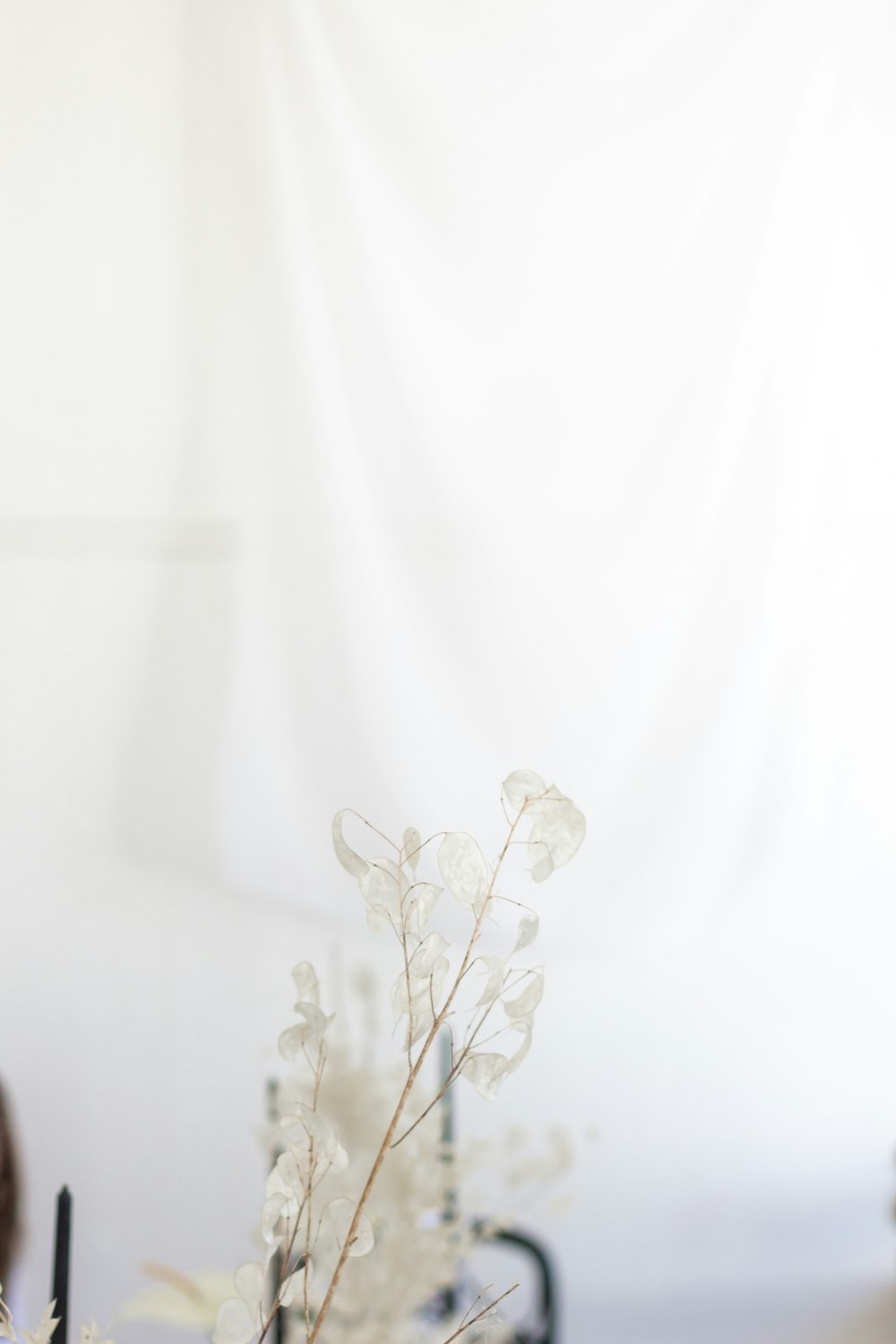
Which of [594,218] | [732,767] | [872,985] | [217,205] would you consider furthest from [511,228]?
[872,985]

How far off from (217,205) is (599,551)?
720mm

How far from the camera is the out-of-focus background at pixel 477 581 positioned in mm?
1639

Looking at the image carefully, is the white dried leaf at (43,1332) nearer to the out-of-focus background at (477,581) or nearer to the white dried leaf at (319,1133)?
the white dried leaf at (319,1133)

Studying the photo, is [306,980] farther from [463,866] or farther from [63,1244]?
[63,1244]

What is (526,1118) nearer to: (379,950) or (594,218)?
(379,950)

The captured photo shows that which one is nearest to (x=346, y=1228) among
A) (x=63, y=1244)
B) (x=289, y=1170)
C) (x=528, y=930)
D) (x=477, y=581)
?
(x=289, y=1170)

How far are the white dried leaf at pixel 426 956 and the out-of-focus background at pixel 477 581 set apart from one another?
3.99 ft

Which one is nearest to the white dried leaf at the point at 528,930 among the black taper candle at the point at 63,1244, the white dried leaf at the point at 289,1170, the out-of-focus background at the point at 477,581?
the white dried leaf at the point at 289,1170

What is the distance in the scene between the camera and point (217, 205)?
172cm

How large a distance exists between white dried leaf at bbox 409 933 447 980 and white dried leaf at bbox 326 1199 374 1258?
9 centimetres

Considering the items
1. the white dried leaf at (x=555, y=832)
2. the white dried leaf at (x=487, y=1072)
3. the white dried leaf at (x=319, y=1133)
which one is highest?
the white dried leaf at (x=555, y=832)

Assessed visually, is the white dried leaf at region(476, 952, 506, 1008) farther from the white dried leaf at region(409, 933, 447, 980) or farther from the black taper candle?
the black taper candle

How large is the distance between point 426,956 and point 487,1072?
0.05m

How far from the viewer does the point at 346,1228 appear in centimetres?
46
